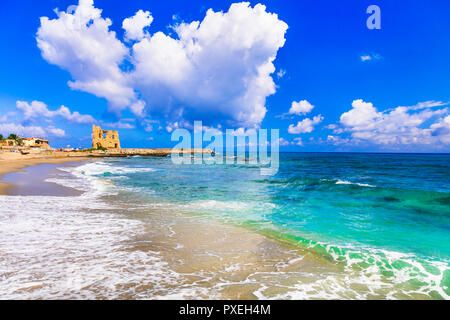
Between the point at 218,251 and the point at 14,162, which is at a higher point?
the point at 14,162

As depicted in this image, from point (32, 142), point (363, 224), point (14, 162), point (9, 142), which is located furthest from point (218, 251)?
point (32, 142)

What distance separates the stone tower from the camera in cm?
9402

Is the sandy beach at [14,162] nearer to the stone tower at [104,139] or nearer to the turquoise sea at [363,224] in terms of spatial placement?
the turquoise sea at [363,224]

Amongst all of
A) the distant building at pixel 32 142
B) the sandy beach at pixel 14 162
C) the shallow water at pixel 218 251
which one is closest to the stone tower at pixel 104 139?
the distant building at pixel 32 142

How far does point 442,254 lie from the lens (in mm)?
6332

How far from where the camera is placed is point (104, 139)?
327ft

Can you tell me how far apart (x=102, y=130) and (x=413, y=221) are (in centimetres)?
10862

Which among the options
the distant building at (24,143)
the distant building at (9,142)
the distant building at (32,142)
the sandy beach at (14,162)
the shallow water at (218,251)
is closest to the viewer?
the shallow water at (218,251)

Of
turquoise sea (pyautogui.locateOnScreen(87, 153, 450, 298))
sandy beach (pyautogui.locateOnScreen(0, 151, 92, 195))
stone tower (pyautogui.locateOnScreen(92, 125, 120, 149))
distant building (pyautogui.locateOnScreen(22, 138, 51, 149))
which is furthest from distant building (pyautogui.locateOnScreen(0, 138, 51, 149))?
turquoise sea (pyautogui.locateOnScreen(87, 153, 450, 298))

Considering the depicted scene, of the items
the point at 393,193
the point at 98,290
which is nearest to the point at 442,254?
the point at 98,290

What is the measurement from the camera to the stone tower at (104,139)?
9402cm

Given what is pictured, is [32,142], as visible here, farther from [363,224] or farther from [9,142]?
[363,224]

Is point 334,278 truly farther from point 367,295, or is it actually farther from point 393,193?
point 393,193

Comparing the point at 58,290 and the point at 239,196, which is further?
the point at 239,196
